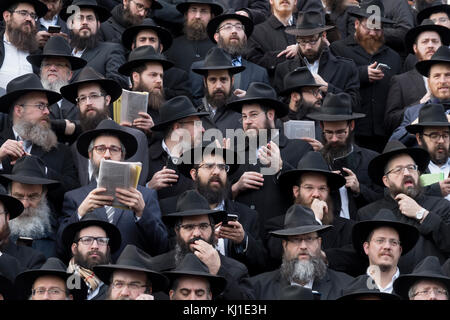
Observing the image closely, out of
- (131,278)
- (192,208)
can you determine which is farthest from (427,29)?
(131,278)

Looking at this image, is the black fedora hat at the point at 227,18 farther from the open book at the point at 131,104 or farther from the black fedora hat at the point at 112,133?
the black fedora hat at the point at 112,133

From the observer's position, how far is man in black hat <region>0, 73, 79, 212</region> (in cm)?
1501

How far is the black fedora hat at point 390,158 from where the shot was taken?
1502 centimetres

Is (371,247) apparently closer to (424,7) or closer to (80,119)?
(80,119)

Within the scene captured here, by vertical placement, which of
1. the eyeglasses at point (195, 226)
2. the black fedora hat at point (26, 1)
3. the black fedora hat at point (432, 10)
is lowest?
the eyeglasses at point (195, 226)

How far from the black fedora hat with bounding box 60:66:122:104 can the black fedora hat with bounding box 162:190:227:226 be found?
82.9 inches

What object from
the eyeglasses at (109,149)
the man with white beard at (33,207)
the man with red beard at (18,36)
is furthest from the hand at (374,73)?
the man with white beard at (33,207)

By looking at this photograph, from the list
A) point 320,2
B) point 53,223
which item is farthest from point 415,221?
point 320,2

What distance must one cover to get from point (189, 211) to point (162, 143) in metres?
1.97

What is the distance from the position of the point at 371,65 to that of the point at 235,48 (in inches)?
66.4

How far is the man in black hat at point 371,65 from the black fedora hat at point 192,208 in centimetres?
397

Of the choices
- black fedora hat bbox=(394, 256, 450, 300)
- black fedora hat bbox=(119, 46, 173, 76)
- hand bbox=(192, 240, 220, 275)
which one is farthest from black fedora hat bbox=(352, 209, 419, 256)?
black fedora hat bbox=(119, 46, 173, 76)

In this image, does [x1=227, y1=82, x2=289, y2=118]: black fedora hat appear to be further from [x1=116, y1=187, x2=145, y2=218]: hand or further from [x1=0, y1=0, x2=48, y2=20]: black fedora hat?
[x1=0, y1=0, x2=48, y2=20]: black fedora hat

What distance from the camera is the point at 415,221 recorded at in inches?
566
